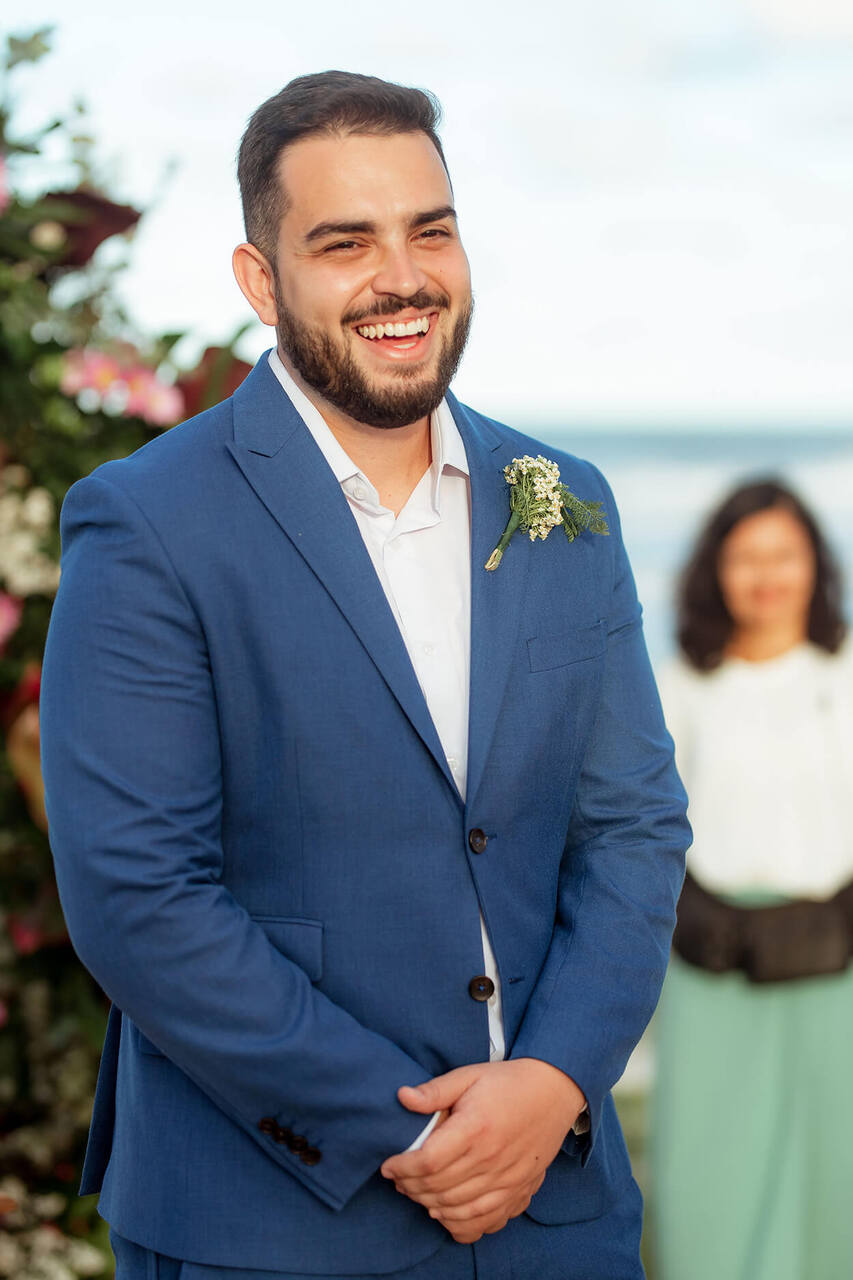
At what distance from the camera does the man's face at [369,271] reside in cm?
169

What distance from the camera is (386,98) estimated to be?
1.73 metres

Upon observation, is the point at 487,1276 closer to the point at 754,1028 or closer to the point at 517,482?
the point at 517,482

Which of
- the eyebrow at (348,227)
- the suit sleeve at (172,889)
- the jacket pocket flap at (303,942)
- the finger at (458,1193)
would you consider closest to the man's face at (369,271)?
the eyebrow at (348,227)

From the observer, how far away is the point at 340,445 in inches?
71.1

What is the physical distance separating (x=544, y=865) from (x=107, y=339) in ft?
5.05

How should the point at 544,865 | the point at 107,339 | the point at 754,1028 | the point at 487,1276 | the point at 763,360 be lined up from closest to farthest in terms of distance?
the point at 487,1276 < the point at 544,865 < the point at 107,339 < the point at 754,1028 < the point at 763,360

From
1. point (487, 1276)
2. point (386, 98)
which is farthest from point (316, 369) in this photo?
A: point (487, 1276)

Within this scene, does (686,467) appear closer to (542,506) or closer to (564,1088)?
(542,506)

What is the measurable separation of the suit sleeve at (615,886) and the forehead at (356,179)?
0.53 metres

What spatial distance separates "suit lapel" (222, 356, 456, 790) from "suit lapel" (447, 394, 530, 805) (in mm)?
63

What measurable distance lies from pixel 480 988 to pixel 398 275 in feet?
2.78

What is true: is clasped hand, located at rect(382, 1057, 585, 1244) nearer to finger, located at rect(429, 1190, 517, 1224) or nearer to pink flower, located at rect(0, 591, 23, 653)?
finger, located at rect(429, 1190, 517, 1224)

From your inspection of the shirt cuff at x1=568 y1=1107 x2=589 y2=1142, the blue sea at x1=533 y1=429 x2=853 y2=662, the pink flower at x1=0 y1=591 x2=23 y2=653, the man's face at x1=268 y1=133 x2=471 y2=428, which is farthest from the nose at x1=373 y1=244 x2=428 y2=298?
the blue sea at x1=533 y1=429 x2=853 y2=662

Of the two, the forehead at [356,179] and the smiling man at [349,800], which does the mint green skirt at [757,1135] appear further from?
the forehead at [356,179]
